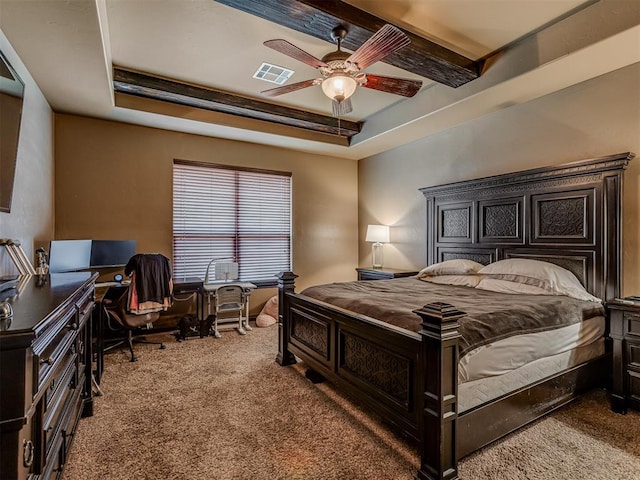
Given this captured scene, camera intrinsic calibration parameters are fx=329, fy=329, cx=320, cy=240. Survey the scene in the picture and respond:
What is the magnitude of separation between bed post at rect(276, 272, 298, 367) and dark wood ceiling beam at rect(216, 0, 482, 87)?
7.27 ft

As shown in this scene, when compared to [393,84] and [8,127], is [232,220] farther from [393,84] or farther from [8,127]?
[393,84]

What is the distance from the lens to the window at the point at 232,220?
4.84m

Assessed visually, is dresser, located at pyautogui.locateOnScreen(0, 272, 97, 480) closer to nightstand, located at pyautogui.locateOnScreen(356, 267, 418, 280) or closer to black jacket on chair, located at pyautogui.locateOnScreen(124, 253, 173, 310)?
black jacket on chair, located at pyautogui.locateOnScreen(124, 253, 173, 310)

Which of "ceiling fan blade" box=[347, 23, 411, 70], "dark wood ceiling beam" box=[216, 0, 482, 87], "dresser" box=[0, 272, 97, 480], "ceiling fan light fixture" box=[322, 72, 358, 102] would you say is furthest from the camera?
"ceiling fan light fixture" box=[322, 72, 358, 102]

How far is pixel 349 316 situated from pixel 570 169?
259 centimetres

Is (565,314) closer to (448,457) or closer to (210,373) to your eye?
(448,457)

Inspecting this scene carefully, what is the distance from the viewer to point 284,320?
3.39 m

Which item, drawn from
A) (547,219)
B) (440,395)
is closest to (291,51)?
(440,395)

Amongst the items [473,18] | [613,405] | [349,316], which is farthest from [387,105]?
[613,405]

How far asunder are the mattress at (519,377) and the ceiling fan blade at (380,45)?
214cm

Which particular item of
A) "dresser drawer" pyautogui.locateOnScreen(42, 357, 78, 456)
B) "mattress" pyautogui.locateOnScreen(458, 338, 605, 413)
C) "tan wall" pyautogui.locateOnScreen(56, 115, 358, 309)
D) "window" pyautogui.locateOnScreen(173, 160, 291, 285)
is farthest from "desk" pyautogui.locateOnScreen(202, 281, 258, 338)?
"mattress" pyautogui.locateOnScreen(458, 338, 605, 413)

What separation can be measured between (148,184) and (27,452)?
4.01 meters

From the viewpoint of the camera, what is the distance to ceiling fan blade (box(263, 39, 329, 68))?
2.31m

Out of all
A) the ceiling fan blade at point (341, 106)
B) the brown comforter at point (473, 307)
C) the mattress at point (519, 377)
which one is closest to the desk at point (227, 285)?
the brown comforter at point (473, 307)
